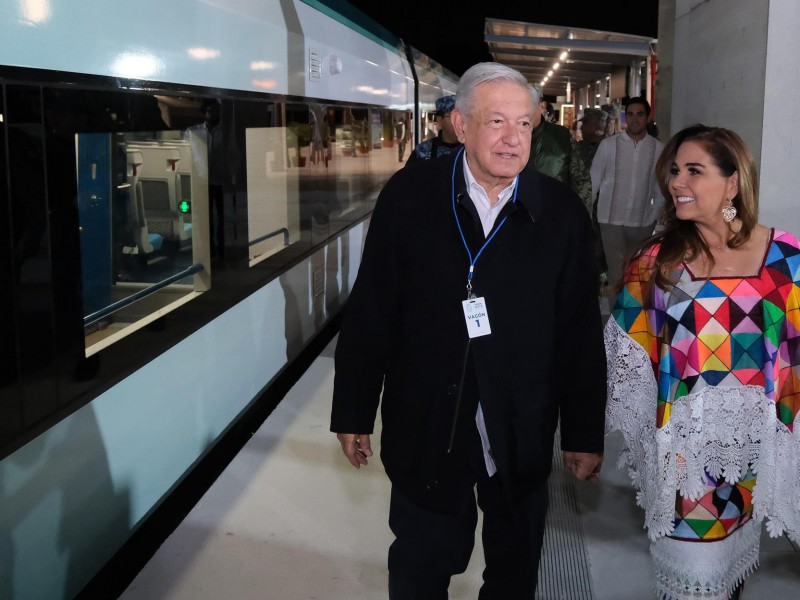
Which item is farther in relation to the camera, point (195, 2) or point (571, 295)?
point (195, 2)

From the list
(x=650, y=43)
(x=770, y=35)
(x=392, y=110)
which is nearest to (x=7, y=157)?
(x=770, y=35)

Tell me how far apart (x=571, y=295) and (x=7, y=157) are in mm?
1397

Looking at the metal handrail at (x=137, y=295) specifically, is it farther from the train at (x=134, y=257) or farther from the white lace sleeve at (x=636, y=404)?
the white lace sleeve at (x=636, y=404)

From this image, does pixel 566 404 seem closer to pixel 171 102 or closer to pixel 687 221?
pixel 687 221

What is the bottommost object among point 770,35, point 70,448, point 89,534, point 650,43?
point 89,534

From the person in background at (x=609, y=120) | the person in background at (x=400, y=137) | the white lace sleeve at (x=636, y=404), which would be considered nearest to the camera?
the white lace sleeve at (x=636, y=404)

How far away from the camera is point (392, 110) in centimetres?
975

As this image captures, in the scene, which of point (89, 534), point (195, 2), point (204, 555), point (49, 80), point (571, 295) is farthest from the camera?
point (195, 2)

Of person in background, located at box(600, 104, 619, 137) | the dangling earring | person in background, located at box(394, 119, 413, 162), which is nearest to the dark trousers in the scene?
the dangling earring

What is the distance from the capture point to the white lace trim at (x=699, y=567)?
8.77 feet

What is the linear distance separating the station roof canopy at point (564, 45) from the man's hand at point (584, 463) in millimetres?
19153

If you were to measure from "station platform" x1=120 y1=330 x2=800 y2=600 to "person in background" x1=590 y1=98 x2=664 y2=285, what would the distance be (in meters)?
2.46

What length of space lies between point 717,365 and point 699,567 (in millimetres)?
538

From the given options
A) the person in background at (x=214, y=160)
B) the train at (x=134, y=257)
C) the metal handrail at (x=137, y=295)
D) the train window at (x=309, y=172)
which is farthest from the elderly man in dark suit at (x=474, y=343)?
the train window at (x=309, y=172)
